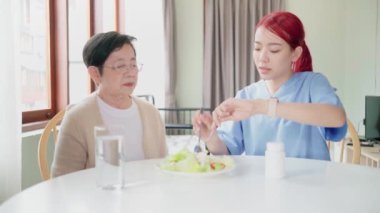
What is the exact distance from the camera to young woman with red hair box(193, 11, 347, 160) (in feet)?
4.55

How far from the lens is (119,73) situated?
1528 millimetres

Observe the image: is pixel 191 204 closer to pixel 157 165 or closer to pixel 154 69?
pixel 157 165

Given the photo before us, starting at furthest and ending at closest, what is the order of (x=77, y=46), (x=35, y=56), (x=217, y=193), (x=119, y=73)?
(x=77, y=46) < (x=35, y=56) < (x=119, y=73) < (x=217, y=193)

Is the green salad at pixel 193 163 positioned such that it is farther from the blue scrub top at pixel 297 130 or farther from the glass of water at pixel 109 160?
the blue scrub top at pixel 297 130

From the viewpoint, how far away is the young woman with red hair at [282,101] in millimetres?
1386

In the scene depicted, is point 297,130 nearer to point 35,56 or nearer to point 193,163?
point 193,163

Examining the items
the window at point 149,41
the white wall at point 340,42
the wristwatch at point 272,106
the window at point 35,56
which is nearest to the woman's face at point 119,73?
the wristwatch at point 272,106

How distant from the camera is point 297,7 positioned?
15.7 ft

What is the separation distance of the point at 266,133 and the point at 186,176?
0.52m

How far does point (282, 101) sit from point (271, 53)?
0.61 ft

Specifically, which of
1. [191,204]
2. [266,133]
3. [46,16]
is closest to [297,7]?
[46,16]

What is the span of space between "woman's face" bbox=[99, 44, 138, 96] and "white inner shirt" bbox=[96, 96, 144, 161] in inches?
2.6

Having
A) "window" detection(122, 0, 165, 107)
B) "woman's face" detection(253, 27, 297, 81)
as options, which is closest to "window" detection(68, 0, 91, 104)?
"window" detection(122, 0, 165, 107)

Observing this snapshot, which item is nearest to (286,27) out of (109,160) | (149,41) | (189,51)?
(109,160)
